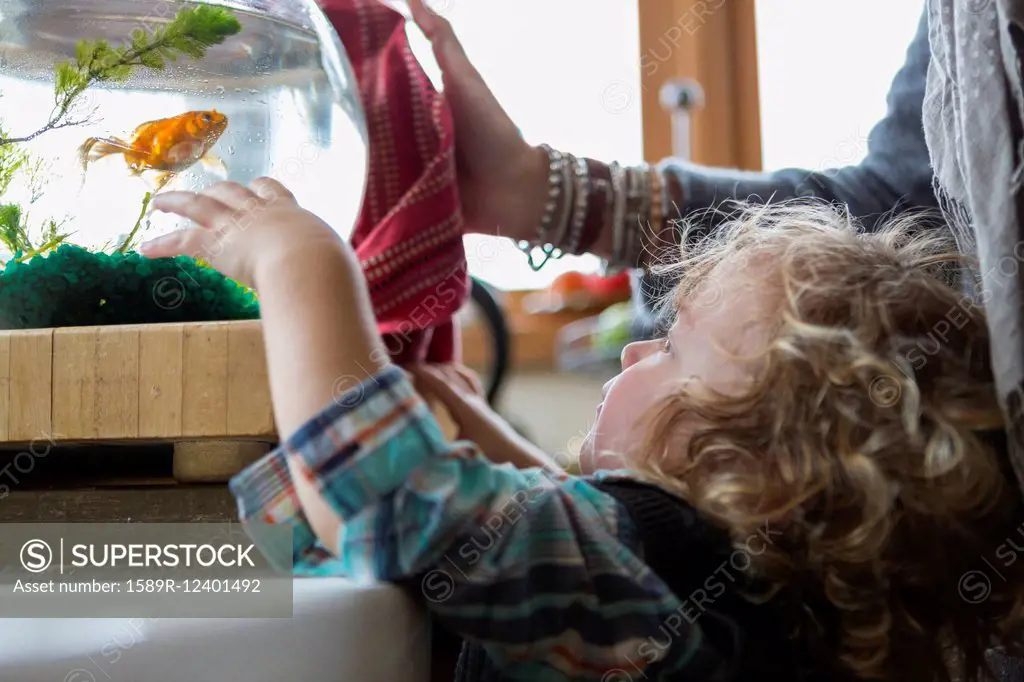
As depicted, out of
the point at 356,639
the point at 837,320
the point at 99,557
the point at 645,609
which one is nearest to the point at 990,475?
the point at 837,320

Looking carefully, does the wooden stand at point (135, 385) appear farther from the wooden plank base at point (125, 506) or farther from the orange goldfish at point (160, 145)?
the orange goldfish at point (160, 145)

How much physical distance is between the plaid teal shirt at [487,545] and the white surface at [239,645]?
32 millimetres

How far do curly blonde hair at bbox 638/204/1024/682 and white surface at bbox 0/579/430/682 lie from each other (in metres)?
0.23

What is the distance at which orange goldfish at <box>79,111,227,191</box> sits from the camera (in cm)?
73

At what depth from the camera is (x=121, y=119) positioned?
0.74 meters

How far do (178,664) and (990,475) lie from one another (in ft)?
1.74

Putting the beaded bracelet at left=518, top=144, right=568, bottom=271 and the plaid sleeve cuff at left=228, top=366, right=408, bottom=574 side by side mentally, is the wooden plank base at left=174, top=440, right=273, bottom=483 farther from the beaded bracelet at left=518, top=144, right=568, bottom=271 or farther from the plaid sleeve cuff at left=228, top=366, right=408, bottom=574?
the beaded bracelet at left=518, top=144, right=568, bottom=271

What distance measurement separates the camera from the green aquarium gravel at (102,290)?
2.30 feet

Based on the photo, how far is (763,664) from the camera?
637mm

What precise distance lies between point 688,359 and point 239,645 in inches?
15.5

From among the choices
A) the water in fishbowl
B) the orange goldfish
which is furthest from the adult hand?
the orange goldfish

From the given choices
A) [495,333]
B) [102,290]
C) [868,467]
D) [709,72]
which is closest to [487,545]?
[868,467]

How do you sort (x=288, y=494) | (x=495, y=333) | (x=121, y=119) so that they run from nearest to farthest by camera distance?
(x=288, y=494)
(x=121, y=119)
(x=495, y=333)

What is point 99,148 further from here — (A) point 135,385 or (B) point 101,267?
(A) point 135,385
